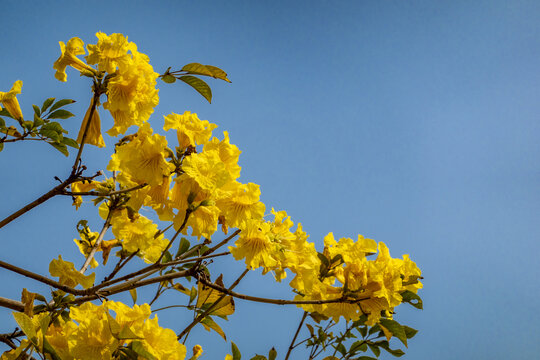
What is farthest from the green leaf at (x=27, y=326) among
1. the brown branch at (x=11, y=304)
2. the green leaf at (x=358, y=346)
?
the green leaf at (x=358, y=346)

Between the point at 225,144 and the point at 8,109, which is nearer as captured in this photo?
the point at 225,144

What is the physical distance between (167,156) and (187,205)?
0.56 feet

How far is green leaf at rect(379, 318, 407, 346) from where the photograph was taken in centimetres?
197

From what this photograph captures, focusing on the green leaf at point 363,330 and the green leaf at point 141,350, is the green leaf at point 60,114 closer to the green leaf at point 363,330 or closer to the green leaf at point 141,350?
the green leaf at point 141,350

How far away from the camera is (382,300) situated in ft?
5.59

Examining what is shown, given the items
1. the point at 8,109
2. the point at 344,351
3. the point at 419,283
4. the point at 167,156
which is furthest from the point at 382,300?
the point at 8,109

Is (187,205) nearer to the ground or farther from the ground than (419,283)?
nearer to the ground

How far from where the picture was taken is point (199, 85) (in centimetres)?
163

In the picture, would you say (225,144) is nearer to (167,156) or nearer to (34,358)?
(167,156)

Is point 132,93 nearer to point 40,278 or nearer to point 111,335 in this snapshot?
point 40,278

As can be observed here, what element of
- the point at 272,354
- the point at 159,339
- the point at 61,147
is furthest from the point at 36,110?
the point at 272,354

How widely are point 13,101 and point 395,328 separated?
196 centimetres

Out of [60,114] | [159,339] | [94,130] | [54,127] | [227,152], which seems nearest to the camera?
[159,339]

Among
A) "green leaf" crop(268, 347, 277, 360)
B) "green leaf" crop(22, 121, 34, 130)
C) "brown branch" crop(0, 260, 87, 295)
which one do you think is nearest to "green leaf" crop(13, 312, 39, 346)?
"brown branch" crop(0, 260, 87, 295)
